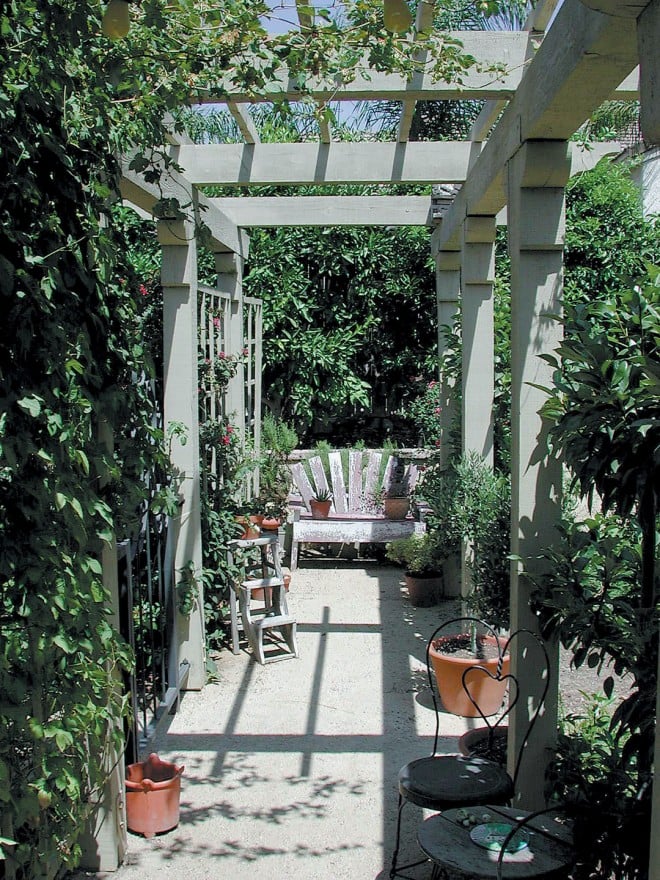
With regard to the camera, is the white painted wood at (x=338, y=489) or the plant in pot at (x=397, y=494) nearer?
the plant in pot at (x=397, y=494)

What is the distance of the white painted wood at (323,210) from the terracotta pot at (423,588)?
2.65m

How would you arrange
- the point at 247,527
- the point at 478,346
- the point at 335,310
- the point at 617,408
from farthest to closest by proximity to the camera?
1. the point at 335,310
2. the point at 247,527
3. the point at 478,346
4. the point at 617,408

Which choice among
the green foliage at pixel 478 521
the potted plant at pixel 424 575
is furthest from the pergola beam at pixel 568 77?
the potted plant at pixel 424 575

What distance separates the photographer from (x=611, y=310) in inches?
→ 101

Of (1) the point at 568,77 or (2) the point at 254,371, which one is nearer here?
(1) the point at 568,77

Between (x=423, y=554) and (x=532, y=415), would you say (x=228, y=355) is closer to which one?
(x=423, y=554)

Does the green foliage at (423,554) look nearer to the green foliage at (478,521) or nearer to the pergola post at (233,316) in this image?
the green foliage at (478,521)

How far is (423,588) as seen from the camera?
6457mm

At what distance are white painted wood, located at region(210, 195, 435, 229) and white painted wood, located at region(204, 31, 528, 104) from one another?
2.36 m

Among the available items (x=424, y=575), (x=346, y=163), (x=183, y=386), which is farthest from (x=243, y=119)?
(x=424, y=575)

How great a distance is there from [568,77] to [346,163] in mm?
2764

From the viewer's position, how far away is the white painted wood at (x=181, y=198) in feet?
12.5

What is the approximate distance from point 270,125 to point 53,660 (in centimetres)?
824

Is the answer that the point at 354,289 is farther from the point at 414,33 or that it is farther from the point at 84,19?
the point at 84,19
